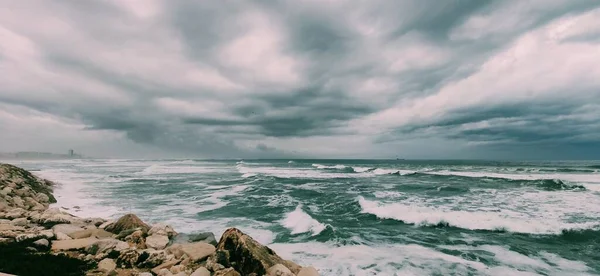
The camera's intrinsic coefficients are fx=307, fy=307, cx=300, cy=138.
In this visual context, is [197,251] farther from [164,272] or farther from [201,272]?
[201,272]

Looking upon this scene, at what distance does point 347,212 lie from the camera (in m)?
20.2

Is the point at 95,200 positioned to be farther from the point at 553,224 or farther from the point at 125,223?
the point at 553,224

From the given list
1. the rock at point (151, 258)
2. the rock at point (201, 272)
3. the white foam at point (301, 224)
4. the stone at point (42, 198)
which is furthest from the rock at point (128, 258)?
the stone at point (42, 198)

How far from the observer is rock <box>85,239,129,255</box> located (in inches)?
338

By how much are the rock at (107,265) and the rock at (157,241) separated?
4.80 feet

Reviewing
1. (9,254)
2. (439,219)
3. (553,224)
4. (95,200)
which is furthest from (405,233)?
(95,200)

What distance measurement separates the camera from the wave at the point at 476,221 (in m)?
15.4

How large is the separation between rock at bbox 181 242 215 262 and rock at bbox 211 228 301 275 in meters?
0.37

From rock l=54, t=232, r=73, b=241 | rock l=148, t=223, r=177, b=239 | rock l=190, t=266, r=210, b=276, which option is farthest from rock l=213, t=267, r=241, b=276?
rock l=54, t=232, r=73, b=241

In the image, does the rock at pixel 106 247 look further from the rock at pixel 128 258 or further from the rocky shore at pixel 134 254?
the rock at pixel 128 258

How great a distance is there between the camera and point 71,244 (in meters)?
9.02

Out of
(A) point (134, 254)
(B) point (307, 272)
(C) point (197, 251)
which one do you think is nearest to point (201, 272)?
(C) point (197, 251)

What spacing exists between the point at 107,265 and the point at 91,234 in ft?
10.5

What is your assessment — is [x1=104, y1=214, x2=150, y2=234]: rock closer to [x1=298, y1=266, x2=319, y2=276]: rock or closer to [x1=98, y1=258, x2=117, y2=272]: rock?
[x1=98, y1=258, x2=117, y2=272]: rock
